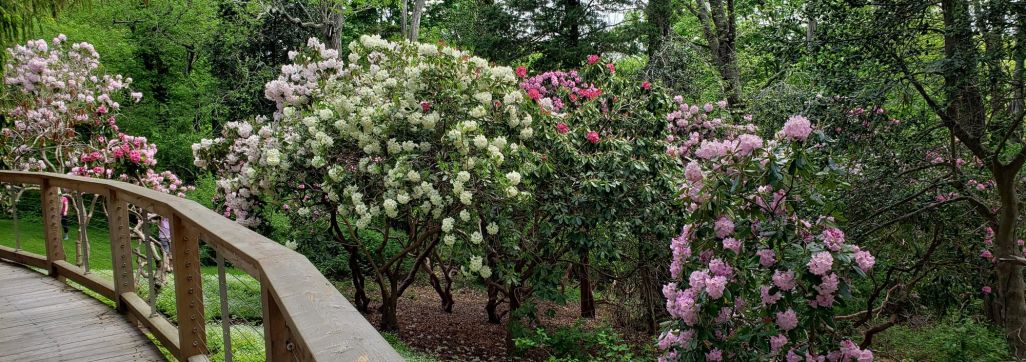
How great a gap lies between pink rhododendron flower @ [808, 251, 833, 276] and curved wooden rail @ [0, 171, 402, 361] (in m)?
2.83

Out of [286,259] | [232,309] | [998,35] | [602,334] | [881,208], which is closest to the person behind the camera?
[286,259]

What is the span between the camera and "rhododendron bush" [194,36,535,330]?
6.92m

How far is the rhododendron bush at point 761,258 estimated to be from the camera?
4098 millimetres

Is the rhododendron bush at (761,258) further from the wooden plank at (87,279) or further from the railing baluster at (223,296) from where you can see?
the wooden plank at (87,279)

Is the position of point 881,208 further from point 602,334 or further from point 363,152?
point 363,152

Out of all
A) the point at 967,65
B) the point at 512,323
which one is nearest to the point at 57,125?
the point at 512,323

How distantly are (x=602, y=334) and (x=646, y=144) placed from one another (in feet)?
7.13

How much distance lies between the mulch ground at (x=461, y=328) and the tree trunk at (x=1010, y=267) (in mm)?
3979

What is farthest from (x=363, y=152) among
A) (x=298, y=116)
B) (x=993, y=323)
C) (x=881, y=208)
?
(x=993, y=323)

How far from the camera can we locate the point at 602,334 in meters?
7.81

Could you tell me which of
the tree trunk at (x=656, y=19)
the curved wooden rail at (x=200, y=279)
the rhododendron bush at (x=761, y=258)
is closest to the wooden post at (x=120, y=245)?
the curved wooden rail at (x=200, y=279)

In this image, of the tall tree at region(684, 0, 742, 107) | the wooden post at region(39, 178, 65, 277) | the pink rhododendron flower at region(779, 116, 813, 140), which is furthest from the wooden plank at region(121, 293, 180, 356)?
the tall tree at region(684, 0, 742, 107)

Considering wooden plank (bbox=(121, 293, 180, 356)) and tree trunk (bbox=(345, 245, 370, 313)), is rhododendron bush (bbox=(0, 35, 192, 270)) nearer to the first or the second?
tree trunk (bbox=(345, 245, 370, 313))

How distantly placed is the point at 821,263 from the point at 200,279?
3.21 m
